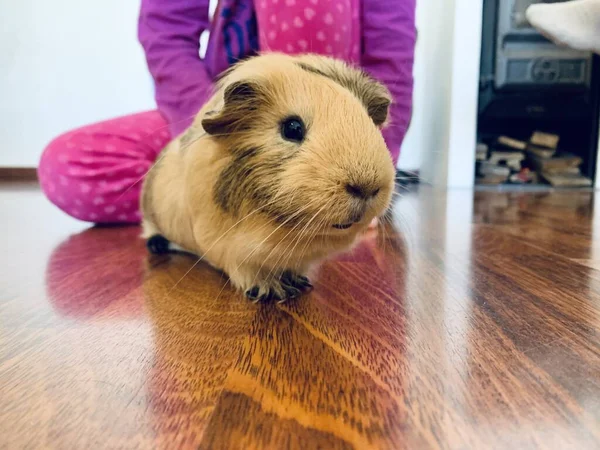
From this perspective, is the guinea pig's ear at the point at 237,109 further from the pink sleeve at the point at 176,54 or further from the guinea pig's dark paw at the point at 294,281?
the pink sleeve at the point at 176,54

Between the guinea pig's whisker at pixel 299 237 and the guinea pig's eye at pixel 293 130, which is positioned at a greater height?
the guinea pig's eye at pixel 293 130

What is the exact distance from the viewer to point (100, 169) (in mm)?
1976

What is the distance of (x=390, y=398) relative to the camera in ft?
1.78

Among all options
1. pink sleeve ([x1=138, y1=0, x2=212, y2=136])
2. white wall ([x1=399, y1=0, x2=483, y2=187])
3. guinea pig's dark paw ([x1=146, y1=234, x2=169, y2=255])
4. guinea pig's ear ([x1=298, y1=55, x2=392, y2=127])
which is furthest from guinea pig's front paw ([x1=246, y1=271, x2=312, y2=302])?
white wall ([x1=399, y1=0, x2=483, y2=187])

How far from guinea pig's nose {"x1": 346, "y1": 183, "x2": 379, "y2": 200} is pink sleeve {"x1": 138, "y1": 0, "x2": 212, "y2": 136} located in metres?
1.03

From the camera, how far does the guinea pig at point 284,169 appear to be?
753 millimetres

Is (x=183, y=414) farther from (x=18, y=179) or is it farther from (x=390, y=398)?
(x=18, y=179)

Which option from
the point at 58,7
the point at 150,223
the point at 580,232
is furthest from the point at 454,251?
the point at 58,7

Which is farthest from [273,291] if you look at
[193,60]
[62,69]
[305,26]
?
[62,69]

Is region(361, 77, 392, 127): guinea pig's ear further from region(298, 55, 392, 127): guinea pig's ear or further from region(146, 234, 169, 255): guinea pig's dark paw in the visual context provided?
region(146, 234, 169, 255): guinea pig's dark paw

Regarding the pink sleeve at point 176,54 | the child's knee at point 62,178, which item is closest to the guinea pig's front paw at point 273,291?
the pink sleeve at point 176,54

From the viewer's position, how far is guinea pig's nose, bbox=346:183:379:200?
0.74 m

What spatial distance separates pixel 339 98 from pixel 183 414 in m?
0.52

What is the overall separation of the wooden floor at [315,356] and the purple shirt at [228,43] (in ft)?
2.36
